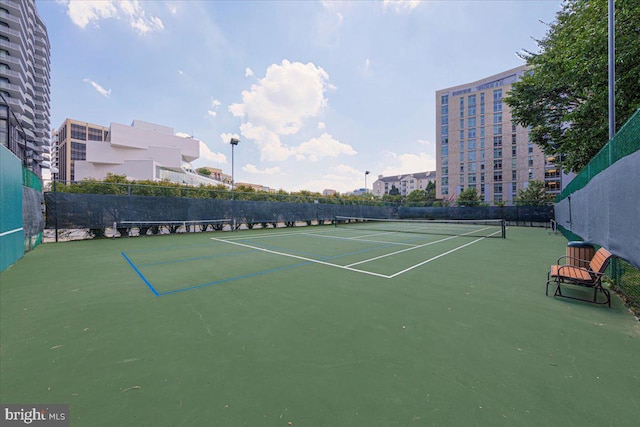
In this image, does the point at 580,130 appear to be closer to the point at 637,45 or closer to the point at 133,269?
the point at 637,45

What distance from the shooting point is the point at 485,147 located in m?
59.9

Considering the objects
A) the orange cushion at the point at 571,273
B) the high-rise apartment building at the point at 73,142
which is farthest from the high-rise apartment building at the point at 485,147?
the high-rise apartment building at the point at 73,142

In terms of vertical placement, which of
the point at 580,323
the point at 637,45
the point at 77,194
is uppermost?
the point at 637,45

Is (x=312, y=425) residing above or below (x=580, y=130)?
below

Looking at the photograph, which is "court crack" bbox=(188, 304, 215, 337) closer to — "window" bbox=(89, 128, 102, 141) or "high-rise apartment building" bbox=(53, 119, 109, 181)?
"high-rise apartment building" bbox=(53, 119, 109, 181)

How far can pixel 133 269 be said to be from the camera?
7.02 m

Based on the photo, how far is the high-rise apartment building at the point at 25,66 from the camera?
46656 mm

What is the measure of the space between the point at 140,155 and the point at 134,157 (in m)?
1.37

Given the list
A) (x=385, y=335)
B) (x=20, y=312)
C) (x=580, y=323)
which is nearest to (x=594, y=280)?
(x=580, y=323)

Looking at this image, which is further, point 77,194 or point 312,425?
point 77,194

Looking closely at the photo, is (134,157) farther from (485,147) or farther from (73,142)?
(485,147)

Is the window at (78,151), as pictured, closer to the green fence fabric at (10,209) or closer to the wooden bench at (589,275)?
the green fence fabric at (10,209)

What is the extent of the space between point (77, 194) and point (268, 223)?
12.3 meters

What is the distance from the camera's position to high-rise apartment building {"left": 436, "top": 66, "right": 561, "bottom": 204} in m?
55.5
